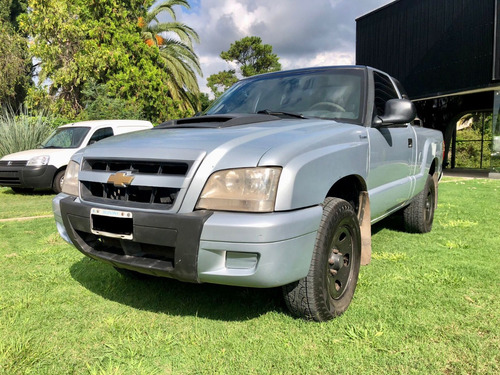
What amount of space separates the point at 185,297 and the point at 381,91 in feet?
8.13

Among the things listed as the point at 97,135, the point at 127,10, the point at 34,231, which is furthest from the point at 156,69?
the point at 34,231

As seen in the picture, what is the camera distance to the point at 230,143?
220 cm

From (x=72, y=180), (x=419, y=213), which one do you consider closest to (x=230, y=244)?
(x=72, y=180)

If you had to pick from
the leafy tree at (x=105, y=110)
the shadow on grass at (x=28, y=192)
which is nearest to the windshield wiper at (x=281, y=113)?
the shadow on grass at (x=28, y=192)

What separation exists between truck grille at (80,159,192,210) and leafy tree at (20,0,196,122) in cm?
1380

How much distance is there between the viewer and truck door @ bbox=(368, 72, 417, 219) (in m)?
3.16

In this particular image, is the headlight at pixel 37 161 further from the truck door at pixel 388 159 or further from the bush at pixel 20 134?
the truck door at pixel 388 159

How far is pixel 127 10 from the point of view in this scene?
17.2 meters

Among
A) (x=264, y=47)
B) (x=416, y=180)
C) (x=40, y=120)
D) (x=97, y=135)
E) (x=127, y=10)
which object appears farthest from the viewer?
(x=264, y=47)

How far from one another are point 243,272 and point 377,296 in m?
1.26

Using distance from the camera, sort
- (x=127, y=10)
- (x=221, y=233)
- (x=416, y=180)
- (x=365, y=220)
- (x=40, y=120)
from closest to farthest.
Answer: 1. (x=221, y=233)
2. (x=365, y=220)
3. (x=416, y=180)
4. (x=40, y=120)
5. (x=127, y=10)

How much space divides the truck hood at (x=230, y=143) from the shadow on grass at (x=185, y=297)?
1.05 meters

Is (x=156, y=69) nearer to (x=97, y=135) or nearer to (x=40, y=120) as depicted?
(x=40, y=120)

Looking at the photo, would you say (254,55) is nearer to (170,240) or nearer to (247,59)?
(247,59)
